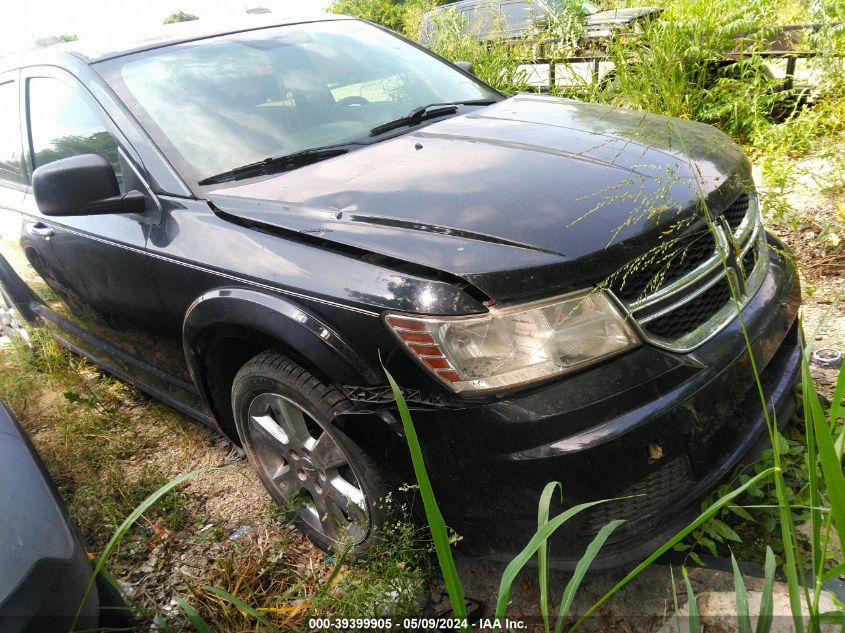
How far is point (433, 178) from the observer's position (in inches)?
78.3

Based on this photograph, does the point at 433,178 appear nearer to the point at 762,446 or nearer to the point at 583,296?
the point at 583,296

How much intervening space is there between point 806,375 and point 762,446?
31.0 inches

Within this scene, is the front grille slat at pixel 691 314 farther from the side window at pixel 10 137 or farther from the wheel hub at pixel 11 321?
the wheel hub at pixel 11 321

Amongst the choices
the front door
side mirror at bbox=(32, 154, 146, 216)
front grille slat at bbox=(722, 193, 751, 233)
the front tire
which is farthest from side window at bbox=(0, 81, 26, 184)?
front grille slat at bbox=(722, 193, 751, 233)

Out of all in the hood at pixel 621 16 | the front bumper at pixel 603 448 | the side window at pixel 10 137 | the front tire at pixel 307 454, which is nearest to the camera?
the front bumper at pixel 603 448

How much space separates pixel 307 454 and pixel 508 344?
0.84 meters

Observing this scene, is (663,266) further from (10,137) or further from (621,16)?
(621,16)

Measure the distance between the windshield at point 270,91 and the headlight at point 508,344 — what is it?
1.17 metres

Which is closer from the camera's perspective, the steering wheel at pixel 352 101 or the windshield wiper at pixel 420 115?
the windshield wiper at pixel 420 115

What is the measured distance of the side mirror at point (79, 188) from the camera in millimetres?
2145

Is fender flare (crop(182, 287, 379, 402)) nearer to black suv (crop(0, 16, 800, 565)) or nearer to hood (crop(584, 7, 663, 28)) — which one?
black suv (crop(0, 16, 800, 565))

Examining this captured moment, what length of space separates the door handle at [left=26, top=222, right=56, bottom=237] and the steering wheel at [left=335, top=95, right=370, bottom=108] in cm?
134

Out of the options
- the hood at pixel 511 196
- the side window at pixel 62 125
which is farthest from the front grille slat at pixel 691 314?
the side window at pixel 62 125

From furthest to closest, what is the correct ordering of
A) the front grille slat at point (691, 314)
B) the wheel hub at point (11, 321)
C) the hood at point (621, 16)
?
the hood at point (621, 16), the wheel hub at point (11, 321), the front grille slat at point (691, 314)
